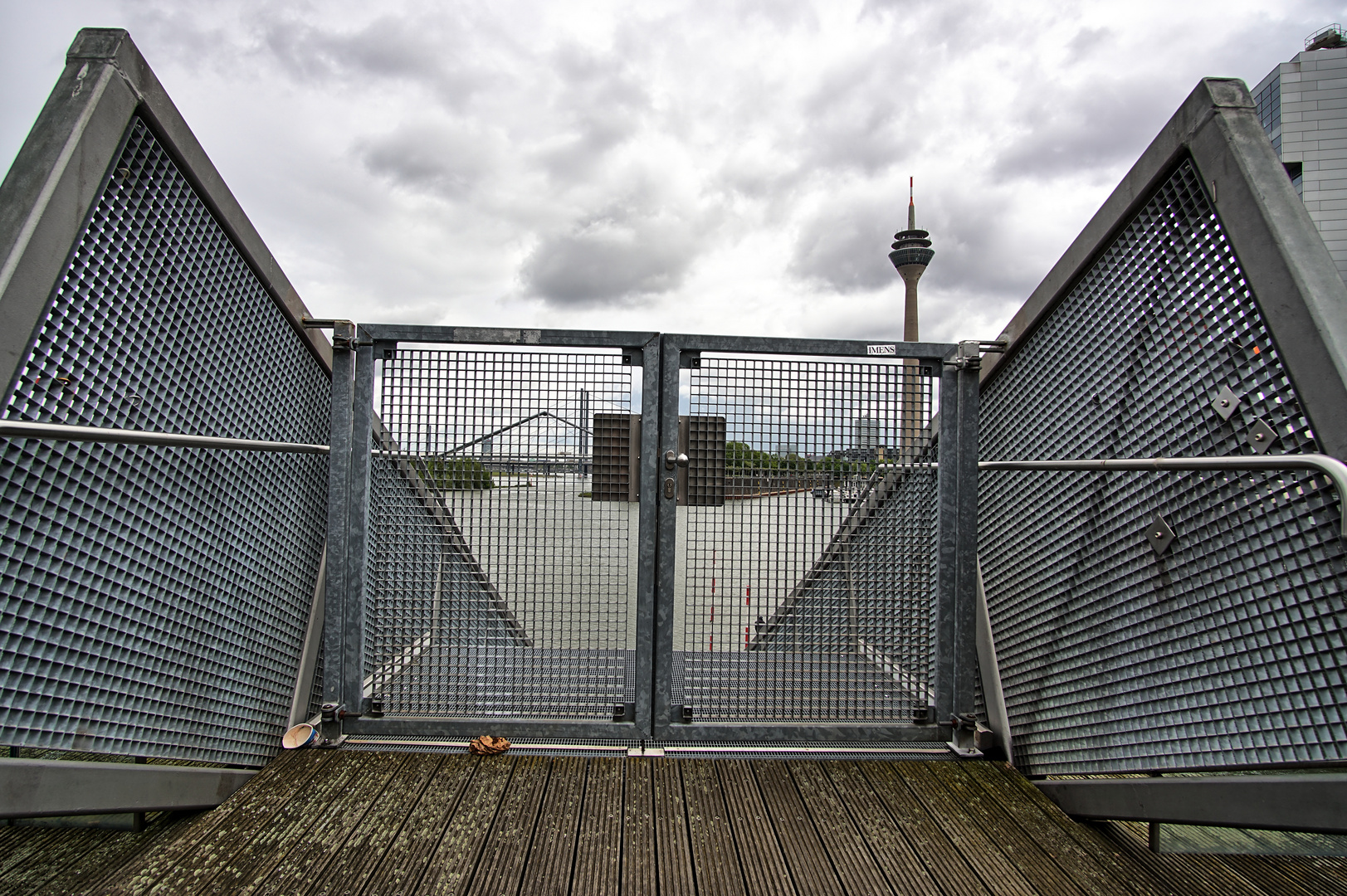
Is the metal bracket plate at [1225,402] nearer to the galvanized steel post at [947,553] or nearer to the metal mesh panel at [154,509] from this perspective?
the galvanized steel post at [947,553]

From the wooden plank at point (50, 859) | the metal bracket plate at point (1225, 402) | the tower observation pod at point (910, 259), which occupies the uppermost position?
the tower observation pod at point (910, 259)

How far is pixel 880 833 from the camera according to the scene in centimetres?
221

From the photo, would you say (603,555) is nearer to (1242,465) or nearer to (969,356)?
(969,356)

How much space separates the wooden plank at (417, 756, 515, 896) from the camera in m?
1.94

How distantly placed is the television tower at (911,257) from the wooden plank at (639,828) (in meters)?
70.6

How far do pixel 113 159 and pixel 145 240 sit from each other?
0.25m

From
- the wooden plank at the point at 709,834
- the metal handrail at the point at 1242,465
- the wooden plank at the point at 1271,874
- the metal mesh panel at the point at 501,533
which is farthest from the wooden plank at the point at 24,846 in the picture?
the wooden plank at the point at 1271,874

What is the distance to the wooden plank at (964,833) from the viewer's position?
199 cm

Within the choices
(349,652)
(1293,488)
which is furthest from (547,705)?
(1293,488)

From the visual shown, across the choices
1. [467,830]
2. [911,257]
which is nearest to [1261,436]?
[467,830]

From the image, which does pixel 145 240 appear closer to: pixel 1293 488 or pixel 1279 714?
pixel 1293 488

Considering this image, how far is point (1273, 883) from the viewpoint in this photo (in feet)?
7.29

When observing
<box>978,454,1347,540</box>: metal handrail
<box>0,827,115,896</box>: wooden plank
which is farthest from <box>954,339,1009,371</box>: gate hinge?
<box>0,827,115,896</box>: wooden plank

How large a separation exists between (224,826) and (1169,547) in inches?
127
